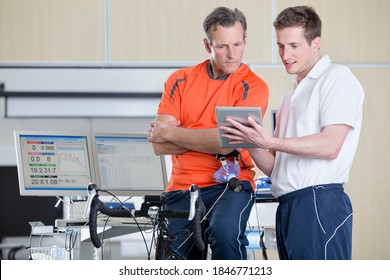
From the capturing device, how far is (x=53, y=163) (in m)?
3.54

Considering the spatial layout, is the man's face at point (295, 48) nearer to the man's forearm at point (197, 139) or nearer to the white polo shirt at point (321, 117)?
the white polo shirt at point (321, 117)

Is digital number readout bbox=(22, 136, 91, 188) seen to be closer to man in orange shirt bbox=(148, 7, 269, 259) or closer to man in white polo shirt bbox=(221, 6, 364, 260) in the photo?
man in orange shirt bbox=(148, 7, 269, 259)

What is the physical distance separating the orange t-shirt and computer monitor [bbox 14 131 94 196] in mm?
867

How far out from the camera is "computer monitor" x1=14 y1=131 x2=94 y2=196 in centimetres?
351

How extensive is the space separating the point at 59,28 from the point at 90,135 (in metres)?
1.59

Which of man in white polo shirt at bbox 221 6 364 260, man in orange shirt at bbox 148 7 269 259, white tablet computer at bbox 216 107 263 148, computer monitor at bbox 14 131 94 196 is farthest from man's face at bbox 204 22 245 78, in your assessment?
computer monitor at bbox 14 131 94 196

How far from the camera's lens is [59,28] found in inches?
192

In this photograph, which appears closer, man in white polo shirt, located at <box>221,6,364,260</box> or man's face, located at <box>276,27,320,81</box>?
man in white polo shirt, located at <box>221,6,364,260</box>

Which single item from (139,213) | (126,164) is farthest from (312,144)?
(126,164)

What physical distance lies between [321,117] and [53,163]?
5.27 ft
